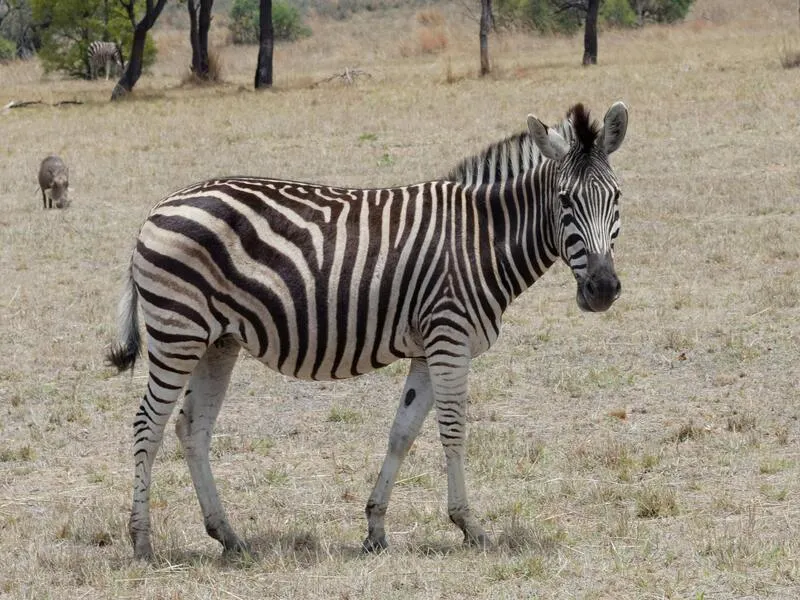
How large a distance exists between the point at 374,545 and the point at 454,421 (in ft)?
2.48

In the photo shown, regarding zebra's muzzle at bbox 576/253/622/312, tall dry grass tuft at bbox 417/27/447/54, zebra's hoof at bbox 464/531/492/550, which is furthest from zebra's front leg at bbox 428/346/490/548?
tall dry grass tuft at bbox 417/27/447/54

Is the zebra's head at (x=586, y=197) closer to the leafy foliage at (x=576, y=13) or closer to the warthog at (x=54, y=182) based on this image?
the warthog at (x=54, y=182)

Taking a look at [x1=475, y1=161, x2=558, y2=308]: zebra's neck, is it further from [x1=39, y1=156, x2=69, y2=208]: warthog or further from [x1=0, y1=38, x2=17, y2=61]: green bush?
[x1=0, y1=38, x2=17, y2=61]: green bush

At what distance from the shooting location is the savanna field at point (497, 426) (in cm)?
566

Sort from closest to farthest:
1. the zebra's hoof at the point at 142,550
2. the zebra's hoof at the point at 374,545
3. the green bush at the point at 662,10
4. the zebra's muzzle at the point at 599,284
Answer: the zebra's muzzle at the point at 599,284 < the zebra's hoof at the point at 142,550 < the zebra's hoof at the point at 374,545 < the green bush at the point at 662,10

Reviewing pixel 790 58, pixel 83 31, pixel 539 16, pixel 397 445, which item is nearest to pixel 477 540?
Result: pixel 397 445

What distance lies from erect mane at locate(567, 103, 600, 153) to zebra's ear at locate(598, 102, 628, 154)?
51mm

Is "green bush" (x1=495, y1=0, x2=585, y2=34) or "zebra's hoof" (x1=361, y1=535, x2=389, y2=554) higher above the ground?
"green bush" (x1=495, y1=0, x2=585, y2=34)

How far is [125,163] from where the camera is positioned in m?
20.0

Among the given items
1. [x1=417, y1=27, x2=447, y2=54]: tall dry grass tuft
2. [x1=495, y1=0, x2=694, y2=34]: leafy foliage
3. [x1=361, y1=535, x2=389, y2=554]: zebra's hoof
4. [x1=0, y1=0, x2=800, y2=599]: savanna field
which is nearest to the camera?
[x1=0, y1=0, x2=800, y2=599]: savanna field

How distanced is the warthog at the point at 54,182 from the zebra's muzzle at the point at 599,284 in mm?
12449

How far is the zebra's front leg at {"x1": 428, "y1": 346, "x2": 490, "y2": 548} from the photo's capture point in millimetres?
5793

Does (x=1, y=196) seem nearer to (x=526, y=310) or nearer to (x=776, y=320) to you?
(x=526, y=310)

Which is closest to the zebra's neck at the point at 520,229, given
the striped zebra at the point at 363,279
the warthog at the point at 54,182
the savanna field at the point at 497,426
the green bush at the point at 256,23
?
the striped zebra at the point at 363,279
